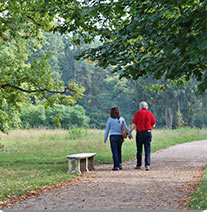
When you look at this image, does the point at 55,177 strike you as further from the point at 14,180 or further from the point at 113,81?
the point at 113,81

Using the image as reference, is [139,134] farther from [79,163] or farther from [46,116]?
[46,116]

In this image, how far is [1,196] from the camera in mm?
6195

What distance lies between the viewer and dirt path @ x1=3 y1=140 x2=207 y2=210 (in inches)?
216

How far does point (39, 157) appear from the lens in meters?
13.0

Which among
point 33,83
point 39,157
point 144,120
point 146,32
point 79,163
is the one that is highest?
point 146,32

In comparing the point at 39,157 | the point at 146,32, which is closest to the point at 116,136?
the point at 146,32

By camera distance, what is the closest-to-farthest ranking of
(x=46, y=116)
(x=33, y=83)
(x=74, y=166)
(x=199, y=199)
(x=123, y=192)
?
(x=199, y=199)
(x=123, y=192)
(x=74, y=166)
(x=33, y=83)
(x=46, y=116)

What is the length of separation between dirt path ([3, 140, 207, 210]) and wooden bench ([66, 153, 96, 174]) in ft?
1.17

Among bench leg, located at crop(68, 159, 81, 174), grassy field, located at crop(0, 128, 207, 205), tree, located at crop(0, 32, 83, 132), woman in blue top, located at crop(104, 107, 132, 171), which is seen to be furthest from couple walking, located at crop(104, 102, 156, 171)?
tree, located at crop(0, 32, 83, 132)

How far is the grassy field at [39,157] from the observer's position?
744 centimetres

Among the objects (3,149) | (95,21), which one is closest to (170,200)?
(95,21)

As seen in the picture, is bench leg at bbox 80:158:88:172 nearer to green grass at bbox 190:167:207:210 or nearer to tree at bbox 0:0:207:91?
tree at bbox 0:0:207:91

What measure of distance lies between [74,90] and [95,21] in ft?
10.1

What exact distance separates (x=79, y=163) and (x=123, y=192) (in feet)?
9.89
